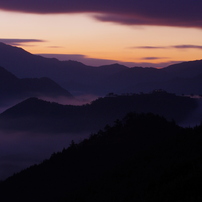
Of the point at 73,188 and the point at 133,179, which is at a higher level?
the point at 133,179

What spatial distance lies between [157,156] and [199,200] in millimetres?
19079

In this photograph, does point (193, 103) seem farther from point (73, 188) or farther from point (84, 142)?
point (73, 188)

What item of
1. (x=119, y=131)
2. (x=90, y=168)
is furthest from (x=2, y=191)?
(x=119, y=131)

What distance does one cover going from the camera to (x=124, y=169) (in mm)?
38531

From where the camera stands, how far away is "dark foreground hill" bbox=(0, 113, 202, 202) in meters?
24.0

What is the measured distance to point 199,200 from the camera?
1906cm

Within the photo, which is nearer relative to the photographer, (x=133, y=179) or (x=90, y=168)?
(x=133, y=179)

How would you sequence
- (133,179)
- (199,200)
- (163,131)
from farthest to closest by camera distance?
1. (163,131)
2. (133,179)
3. (199,200)

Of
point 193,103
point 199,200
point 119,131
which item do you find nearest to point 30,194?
point 119,131

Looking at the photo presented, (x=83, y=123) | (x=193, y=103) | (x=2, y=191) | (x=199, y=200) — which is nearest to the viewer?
(x=199, y=200)

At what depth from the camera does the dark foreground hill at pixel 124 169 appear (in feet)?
78.7

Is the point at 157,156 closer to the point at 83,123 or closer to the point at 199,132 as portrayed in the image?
the point at 199,132

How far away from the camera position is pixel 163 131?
58.7 meters

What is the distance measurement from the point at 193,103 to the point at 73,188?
130797 mm
